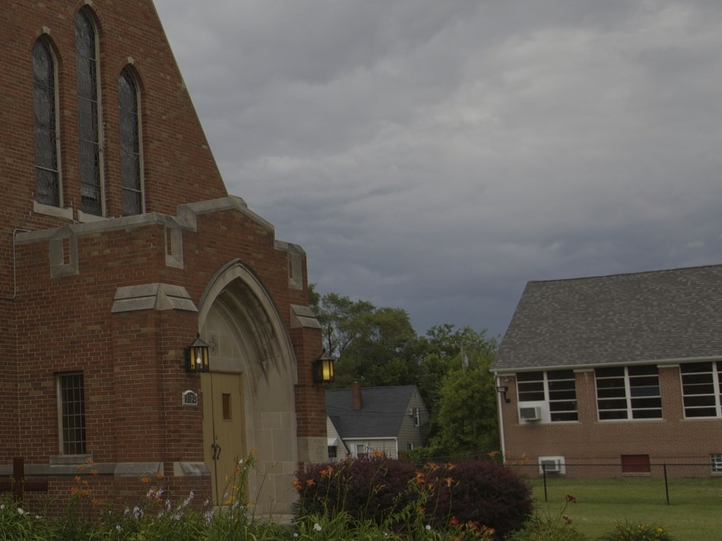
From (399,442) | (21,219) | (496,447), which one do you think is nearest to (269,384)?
(21,219)

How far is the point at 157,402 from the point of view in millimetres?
14664

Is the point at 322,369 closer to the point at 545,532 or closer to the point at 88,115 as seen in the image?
the point at 88,115

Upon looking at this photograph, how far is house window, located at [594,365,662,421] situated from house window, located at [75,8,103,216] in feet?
84.5

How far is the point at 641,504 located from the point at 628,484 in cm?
862

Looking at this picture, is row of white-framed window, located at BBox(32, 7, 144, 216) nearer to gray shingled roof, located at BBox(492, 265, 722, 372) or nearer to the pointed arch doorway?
the pointed arch doorway

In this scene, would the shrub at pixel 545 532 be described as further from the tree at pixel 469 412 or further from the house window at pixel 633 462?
the tree at pixel 469 412

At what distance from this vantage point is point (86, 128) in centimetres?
1838

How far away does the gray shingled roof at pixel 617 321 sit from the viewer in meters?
38.7

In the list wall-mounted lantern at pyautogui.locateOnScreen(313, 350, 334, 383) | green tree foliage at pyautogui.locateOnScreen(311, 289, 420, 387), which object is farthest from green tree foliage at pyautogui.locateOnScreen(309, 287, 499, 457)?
wall-mounted lantern at pyautogui.locateOnScreen(313, 350, 334, 383)

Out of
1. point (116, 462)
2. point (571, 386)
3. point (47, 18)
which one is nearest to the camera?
point (116, 462)

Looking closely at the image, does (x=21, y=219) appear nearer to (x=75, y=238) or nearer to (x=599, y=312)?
(x=75, y=238)

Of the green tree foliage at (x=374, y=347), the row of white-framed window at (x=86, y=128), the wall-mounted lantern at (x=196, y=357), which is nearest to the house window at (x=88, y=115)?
the row of white-framed window at (x=86, y=128)

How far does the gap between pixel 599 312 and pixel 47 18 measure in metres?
29.4

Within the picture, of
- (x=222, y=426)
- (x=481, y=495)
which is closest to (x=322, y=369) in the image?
(x=222, y=426)
